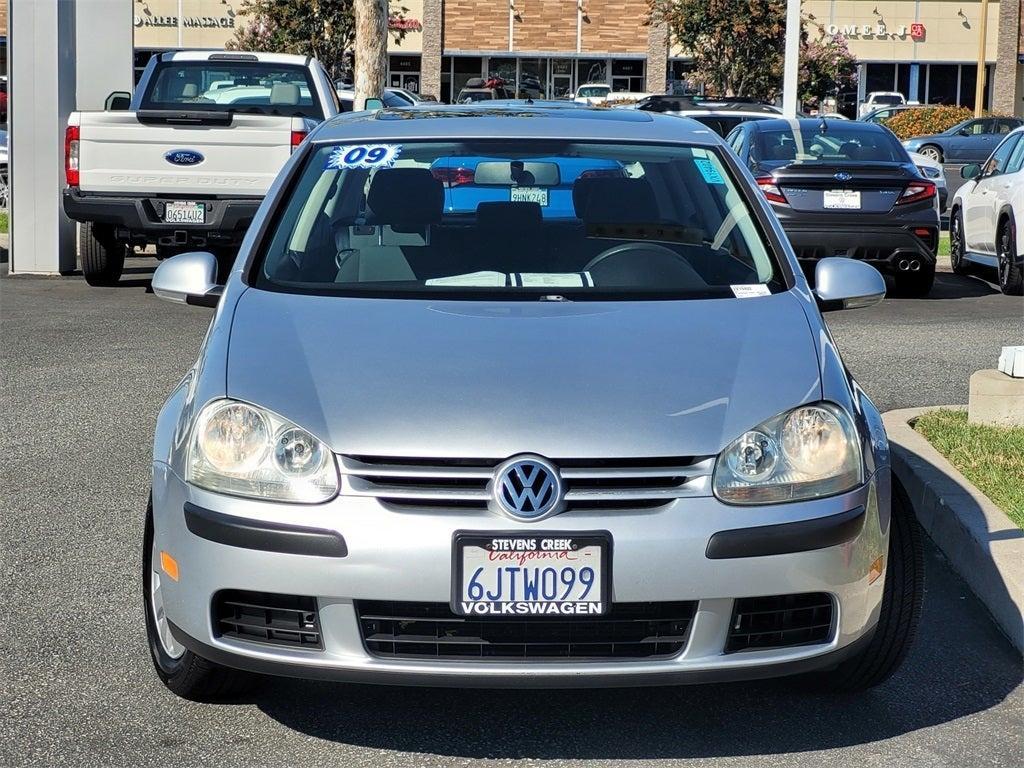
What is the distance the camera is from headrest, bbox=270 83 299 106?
1479 centimetres

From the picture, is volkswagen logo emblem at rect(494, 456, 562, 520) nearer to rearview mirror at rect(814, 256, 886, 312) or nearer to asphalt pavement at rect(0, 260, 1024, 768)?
asphalt pavement at rect(0, 260, 1024, 768)

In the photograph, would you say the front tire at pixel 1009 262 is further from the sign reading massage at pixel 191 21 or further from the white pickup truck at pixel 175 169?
the sign reading massage at pixel 191 21

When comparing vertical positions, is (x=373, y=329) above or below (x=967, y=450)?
above

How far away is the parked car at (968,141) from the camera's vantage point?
123 feet

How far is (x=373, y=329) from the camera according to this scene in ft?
13.7

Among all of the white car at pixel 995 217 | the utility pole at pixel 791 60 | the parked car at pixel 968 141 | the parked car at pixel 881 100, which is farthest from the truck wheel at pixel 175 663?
the parked car at pixel 881 100

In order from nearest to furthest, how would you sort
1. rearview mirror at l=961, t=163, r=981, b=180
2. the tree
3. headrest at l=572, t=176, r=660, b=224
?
headrest at l=572, t=176, r=660, b=224
rearview mirror at l=961, t=163, r=981, b=180
the tree

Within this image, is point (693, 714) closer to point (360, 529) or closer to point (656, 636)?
point (656, 636)

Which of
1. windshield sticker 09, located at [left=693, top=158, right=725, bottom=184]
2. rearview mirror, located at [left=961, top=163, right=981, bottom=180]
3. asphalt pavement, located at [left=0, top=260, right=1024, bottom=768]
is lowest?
asphalt pavement, located at [left=0, top=260, right=1024, bottom=768]

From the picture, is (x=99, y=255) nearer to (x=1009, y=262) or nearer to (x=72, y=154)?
(x=72, y=154)

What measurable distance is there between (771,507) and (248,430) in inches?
48.3

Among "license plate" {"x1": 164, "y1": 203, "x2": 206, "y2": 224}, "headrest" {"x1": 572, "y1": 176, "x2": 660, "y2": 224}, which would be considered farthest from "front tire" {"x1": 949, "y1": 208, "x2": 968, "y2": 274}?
"headrest" {"x1": 572, "y1": 176, "x2": 660, "y2": 224}

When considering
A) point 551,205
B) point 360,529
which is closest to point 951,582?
point 551,205

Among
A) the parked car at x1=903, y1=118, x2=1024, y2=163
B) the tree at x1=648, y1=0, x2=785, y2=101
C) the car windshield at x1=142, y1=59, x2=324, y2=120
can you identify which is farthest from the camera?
the tree at x1=648, y1=0, x2=785, y2=101
